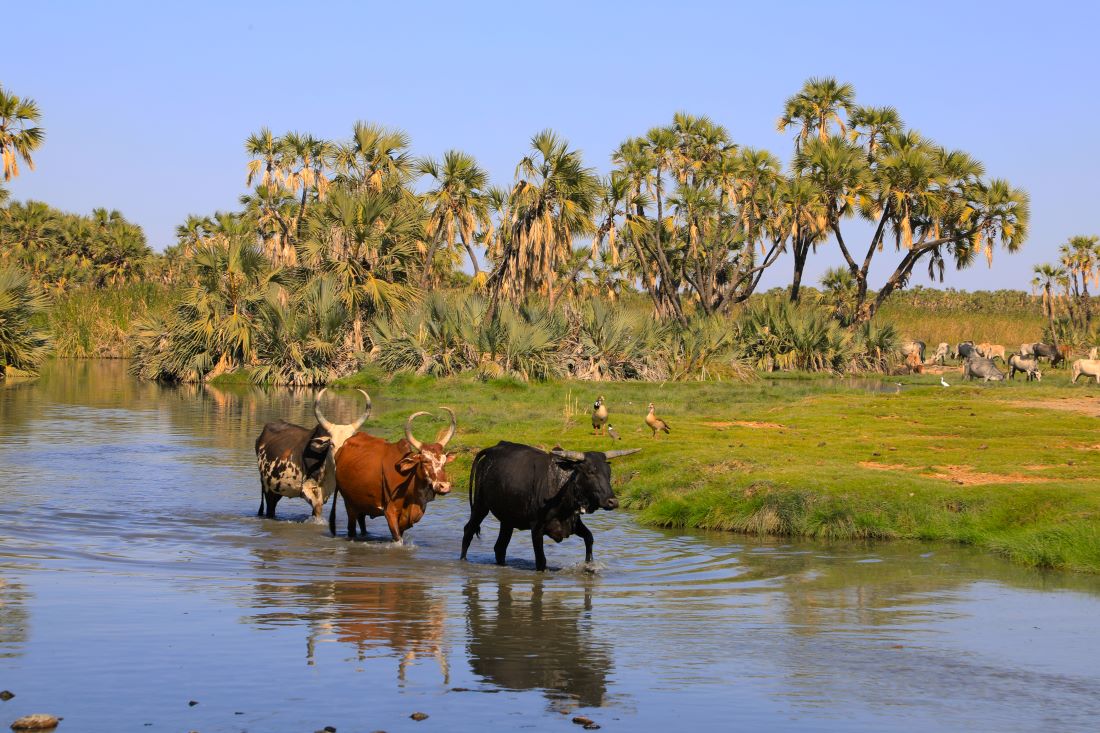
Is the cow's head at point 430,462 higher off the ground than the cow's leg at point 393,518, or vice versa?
the cow's head at point 430,462

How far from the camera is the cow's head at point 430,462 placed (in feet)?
43.6

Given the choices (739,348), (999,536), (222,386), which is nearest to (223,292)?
(222,386)

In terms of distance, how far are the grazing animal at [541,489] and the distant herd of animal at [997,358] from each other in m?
37.4

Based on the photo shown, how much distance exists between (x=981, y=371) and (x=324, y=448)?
37065 millimetres

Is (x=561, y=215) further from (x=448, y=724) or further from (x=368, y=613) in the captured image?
(x=448, y=724)

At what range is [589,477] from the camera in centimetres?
1249

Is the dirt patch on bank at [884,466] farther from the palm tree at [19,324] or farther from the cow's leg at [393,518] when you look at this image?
the palm tree at [19,324]

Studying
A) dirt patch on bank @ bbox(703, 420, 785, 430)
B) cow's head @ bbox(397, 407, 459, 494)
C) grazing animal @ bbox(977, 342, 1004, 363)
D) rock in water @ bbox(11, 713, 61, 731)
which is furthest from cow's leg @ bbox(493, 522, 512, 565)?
grazing animal @ bbox(977, 342, 1004, 363)

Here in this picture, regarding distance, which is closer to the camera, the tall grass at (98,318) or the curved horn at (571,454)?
the curved horn at (571,454)

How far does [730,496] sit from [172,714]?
37.1 feet

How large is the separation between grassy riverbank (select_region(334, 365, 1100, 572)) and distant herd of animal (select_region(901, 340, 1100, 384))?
351 inches

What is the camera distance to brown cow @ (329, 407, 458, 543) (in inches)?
548

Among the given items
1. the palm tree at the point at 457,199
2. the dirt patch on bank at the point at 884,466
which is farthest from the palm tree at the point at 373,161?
the dirt patch on bank at the point at 884,466

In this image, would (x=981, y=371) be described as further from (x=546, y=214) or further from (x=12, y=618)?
(x=12, y=618)
